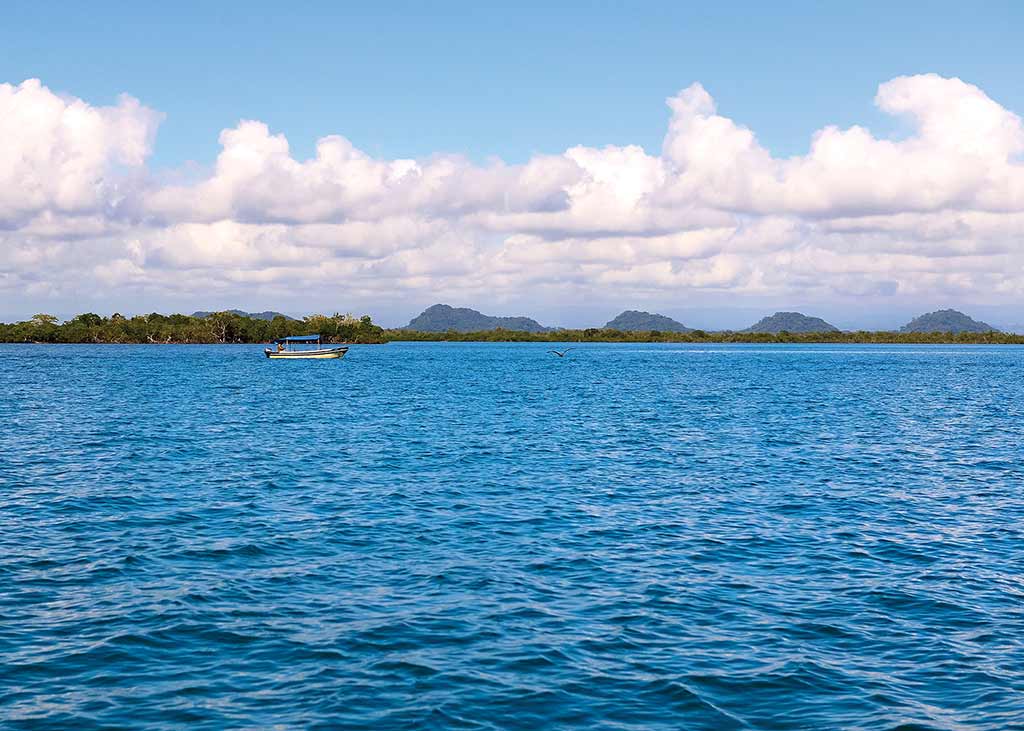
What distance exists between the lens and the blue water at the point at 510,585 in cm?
1498

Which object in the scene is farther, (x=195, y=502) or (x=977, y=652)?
(x=195, y=502)

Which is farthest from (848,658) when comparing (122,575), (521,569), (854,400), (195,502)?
(854,400)

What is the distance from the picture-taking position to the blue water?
15.0 metres

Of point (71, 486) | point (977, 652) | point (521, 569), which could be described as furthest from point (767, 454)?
point (71, 486)

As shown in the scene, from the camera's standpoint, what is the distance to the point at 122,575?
22.3m

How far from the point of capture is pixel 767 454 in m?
46.4

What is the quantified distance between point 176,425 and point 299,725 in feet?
164

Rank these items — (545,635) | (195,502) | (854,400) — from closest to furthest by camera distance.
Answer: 1. (545,635)
2. (195,502)
3. (854,400)

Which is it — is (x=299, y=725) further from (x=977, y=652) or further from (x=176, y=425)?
(x=176, y=425)

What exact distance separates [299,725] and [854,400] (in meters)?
81.6

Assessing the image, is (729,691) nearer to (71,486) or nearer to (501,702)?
(501,702)

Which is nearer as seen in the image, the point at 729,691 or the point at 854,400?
the point at 729,691

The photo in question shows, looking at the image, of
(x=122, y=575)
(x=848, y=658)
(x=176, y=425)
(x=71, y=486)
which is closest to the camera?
(x=848, y=658)

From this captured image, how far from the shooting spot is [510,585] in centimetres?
2164
